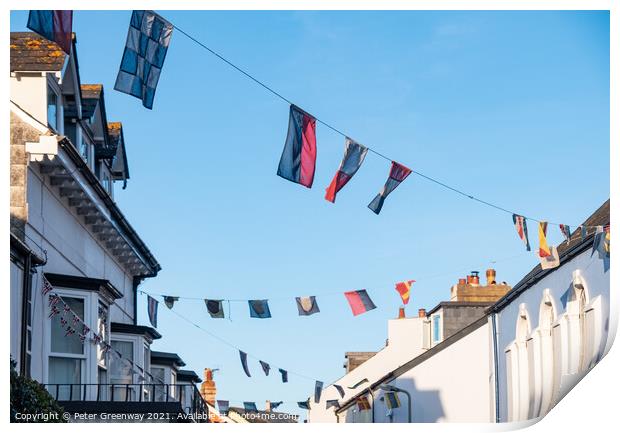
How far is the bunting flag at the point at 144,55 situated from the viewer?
15258 mm

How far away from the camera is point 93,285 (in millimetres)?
22203

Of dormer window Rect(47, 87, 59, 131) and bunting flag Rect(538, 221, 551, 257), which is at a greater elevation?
dormer window Rect(47, 87, 59, 131)

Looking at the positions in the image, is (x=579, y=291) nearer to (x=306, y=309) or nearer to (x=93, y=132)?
(x=306, y=309)

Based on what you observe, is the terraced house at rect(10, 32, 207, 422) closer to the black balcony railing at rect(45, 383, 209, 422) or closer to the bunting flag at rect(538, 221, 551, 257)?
the black balcony railing at rect(45, 383, 209, 422)

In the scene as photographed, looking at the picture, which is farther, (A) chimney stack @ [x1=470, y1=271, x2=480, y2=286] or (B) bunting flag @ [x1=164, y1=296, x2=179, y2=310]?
(A) chimney stack @ [x1=470, y1=271, x2=480, y2=286]

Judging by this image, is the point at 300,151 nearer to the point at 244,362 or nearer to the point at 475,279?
the point at 244,362

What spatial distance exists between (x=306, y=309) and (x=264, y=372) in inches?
161

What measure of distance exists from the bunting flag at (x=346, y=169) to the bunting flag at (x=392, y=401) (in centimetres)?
1823

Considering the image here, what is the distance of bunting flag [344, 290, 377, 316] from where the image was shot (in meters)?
23.7

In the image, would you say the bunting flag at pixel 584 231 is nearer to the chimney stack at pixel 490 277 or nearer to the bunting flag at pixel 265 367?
the bunting flag at pixel 265 367

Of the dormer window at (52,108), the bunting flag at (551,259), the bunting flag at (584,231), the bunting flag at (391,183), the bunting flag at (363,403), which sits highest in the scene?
the dormer window at (52,108)

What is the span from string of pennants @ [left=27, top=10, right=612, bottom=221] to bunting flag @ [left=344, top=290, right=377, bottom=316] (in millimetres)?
4808

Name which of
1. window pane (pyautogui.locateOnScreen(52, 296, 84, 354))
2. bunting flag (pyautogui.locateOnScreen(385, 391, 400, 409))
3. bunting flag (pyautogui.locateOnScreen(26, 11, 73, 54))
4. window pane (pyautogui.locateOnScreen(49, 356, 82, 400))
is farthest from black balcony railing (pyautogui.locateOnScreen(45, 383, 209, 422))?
bunting flag (pyautogui.locateOnScreen(385, 391, 400, 409))

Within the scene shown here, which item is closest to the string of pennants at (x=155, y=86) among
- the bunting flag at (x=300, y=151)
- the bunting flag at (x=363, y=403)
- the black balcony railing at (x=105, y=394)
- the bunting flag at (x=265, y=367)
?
the bunting flag at (x=300, y=151)
